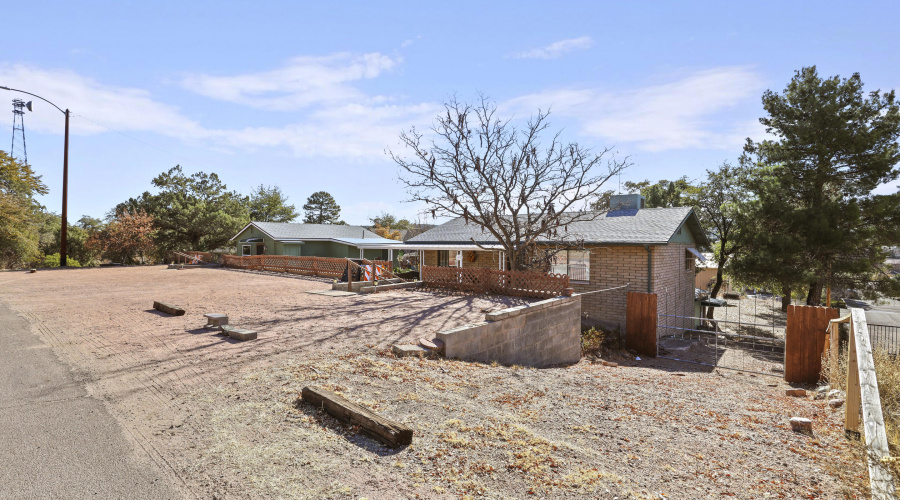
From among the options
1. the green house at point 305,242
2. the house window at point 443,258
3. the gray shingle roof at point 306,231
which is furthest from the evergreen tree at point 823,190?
the gray shingle roof at point 306,231

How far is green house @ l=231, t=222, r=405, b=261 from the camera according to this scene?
31359 mm

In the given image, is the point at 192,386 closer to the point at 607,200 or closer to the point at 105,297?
the point at 105,297

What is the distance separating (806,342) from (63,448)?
39.8ft

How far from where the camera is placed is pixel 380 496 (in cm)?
302

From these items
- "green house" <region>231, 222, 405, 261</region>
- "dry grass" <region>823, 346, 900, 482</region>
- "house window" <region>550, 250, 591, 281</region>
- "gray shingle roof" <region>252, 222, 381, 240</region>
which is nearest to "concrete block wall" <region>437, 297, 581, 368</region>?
"dry grass" <region>823, 346, 900, 482</region>

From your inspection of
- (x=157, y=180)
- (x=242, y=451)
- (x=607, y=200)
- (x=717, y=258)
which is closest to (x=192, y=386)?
(x=242, y=451)

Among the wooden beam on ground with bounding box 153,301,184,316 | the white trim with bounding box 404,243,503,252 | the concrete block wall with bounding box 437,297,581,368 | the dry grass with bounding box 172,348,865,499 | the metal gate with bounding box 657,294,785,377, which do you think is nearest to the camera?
the dry grass with bounding box 172,348,865,499

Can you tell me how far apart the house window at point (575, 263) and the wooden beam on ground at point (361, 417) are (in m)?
14.6

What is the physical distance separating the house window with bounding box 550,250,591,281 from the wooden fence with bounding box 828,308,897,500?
12.1m

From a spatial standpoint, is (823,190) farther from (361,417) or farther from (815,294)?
(361,417)

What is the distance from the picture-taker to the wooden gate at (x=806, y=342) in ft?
29.5

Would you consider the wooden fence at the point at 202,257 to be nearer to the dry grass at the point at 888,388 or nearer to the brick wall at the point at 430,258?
the brick wall at the point at 430,258

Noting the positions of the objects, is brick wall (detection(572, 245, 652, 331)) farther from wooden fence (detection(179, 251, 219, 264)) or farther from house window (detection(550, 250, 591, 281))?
wooden fence (detection(179, 251, 219, 264))

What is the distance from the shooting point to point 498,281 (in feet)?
46.5
